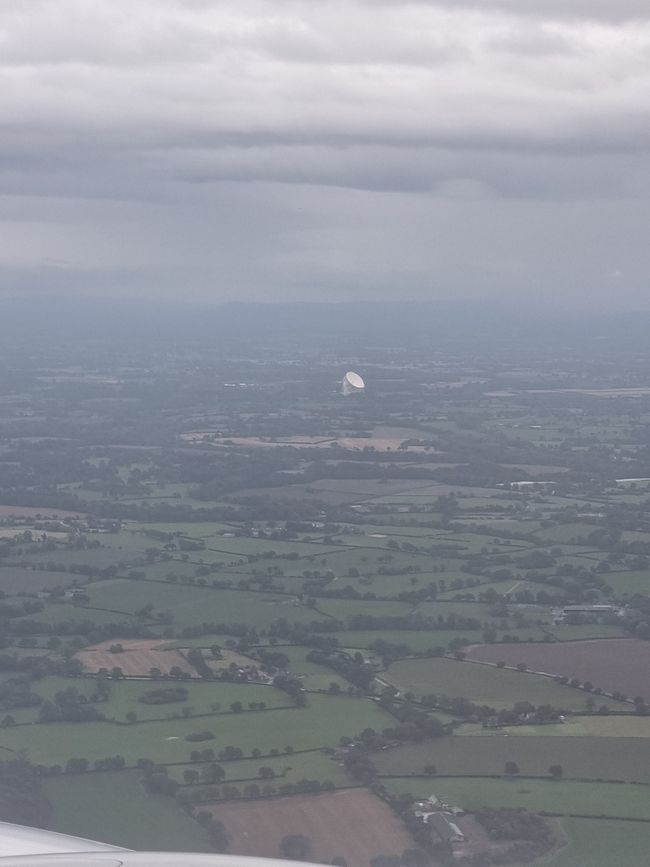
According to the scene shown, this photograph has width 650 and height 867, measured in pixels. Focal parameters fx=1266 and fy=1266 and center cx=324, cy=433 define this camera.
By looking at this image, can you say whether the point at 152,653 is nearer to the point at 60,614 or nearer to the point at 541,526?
the point at 60,614

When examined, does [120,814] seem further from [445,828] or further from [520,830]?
[520,830]

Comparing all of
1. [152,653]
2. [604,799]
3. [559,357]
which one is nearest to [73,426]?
[152,653]

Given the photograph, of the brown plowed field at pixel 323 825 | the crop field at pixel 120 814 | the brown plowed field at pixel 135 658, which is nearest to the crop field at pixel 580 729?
the brown plowed field at pixel 323 825

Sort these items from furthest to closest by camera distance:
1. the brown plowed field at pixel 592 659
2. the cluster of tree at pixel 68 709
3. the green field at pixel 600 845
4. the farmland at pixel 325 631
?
the brown plowed field at pixel 592 659 < the cluster of tree at pixel 68 709 < the farmland at pixel 325 631 < the green field at pixel 600 845

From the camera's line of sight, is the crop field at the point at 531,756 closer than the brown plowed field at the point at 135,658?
Yes

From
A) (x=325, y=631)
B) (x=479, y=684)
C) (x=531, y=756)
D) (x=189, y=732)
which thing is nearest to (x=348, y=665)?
(x=479, y=684)

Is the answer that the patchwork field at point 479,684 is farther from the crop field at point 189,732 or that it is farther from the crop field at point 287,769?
the crop field at point 287,769
